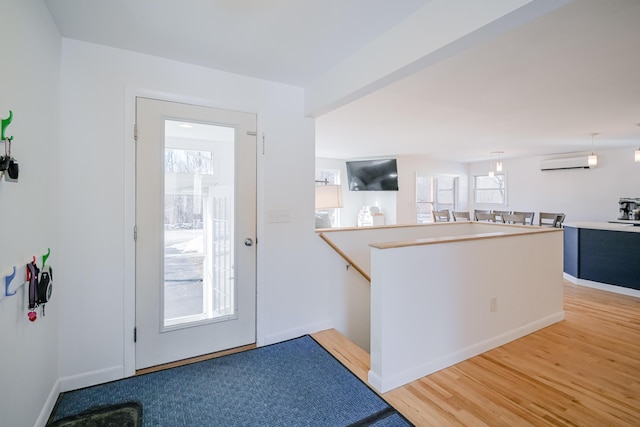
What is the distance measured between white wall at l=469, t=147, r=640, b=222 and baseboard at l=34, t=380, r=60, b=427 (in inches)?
345

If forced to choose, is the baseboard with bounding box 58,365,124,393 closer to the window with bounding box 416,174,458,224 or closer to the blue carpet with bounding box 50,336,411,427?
the blue carpet with bounding box 50,336,411,427

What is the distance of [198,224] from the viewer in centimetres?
243

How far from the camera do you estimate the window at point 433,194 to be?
816cm

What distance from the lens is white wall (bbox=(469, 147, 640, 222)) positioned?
601 centimetres

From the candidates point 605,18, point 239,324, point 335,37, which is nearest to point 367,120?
point 335,37

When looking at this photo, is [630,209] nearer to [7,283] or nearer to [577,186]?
[577,186]

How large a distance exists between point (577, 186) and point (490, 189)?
201 cm

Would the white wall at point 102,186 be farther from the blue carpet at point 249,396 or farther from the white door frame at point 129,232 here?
the blue carpet at point 249,396

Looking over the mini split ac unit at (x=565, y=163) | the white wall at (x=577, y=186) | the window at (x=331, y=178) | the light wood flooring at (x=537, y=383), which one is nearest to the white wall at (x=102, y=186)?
the light wood flooring at (x=537, y=383)

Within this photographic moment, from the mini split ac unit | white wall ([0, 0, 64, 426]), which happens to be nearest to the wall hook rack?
white wall ([0, 0, 64, 426])

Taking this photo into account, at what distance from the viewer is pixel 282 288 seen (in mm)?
2744

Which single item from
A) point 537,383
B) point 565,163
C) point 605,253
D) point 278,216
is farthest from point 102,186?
point 565,163

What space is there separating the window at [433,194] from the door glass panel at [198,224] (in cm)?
639

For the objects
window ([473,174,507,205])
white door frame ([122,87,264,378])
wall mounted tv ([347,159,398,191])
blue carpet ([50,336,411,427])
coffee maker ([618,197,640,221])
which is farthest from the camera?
window ([473,174,507,205])
